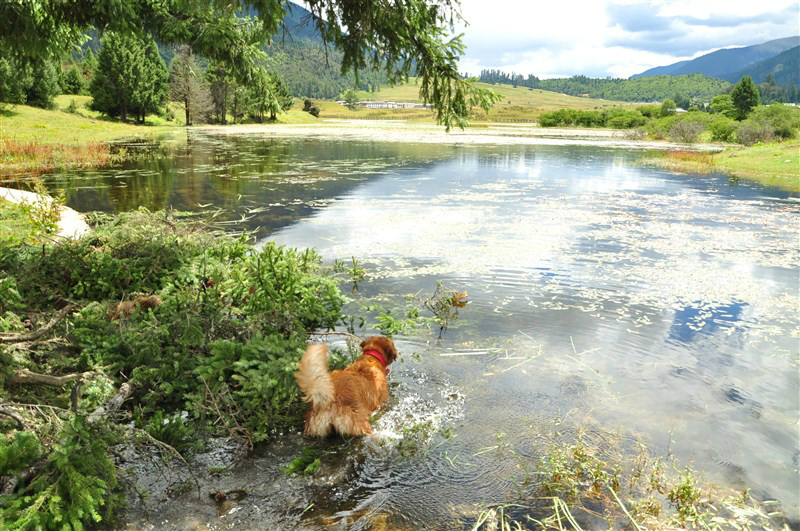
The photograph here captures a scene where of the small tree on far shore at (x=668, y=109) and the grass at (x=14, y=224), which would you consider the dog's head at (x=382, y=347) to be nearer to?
the grass at (x=14, y=224)

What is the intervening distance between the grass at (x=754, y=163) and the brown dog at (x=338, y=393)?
964 inches

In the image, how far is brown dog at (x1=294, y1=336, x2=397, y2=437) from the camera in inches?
146

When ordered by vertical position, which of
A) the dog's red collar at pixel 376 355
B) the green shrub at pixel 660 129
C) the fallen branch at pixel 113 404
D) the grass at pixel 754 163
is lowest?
the fallen branch at pixel 113 404

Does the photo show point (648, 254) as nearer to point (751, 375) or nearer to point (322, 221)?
point (751, 375)

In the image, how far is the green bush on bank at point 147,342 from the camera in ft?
9.73

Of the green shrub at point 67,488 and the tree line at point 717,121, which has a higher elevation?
the tree line at point 717,121

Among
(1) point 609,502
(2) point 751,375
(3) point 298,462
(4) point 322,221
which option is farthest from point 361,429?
(4) point 322,221

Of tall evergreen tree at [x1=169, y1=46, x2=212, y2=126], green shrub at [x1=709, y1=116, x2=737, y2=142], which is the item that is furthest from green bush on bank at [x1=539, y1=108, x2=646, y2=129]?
tall evergreen tree at [x1=169, y1=46, x2=212, y2=126]

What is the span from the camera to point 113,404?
4.00 meters

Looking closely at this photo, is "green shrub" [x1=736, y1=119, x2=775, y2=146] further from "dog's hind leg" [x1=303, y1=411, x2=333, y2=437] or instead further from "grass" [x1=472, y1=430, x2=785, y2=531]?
"dog's hind leg" [x1=303, y1=411, x2=333, y2=437]

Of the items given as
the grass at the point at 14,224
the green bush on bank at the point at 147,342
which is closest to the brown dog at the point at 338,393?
the green bush on bank at the point at 147,342

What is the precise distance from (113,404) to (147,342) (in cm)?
74

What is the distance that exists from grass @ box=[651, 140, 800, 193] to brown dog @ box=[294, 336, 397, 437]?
80.4ft

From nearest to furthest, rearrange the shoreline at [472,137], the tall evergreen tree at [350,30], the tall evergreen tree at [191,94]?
the tall evergreen tree at [350,30] → the shoreline at [472,137] → the tall evergreen tree at [191,94]
